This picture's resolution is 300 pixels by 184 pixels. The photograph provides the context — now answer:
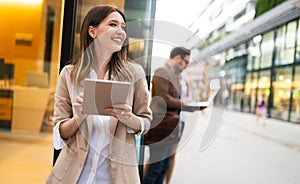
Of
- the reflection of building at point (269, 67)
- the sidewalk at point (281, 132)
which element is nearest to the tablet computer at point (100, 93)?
the reflection of building at point (269, 67)

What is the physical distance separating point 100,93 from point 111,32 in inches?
7.3

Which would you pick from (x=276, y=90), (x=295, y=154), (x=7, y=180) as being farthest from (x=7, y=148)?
(x=276, y=90)

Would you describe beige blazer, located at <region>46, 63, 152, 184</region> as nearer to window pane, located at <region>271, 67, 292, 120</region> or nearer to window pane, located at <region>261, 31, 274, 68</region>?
window pane, located at <region>271, 67, 292, 120</region>

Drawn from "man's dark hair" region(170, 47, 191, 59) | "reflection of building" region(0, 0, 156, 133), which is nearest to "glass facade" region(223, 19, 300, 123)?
"reflection of building" region(0, 0, 156, 133)

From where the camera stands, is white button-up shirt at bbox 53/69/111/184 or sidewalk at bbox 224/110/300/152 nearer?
white button-up shirt at bbox 53/69/111/184

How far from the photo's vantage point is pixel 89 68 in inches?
33.8

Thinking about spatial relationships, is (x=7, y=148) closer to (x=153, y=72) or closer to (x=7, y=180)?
(x=7, y=180)

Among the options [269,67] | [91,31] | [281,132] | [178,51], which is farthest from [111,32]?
[269,67]

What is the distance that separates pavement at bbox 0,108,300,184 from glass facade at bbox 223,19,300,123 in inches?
184

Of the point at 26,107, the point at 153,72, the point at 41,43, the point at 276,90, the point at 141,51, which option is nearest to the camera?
the point at 141,51

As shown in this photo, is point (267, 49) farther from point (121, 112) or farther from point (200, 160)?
point (121, 112)

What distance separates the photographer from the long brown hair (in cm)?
84

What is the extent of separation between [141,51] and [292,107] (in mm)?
10194

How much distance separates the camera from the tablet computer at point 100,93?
0.76 meters
